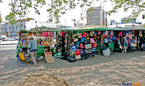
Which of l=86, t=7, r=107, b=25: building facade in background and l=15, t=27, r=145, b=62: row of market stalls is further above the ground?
l=86, t=7, r=107, b=25: building facade in background

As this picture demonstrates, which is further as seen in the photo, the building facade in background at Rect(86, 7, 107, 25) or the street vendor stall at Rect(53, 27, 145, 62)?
the building facade in background at Rect(86, 7, 107, 25)

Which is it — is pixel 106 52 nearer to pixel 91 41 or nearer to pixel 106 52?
pixel 106 52

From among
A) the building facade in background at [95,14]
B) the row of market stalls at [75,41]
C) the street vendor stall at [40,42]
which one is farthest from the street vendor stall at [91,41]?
the building facade in background at [95,14]

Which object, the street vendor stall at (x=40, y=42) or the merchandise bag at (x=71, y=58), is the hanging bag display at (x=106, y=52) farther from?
the street vendor stall at (x=40, y=42)

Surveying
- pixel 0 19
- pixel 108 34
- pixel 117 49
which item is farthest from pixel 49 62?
pixel 117 49

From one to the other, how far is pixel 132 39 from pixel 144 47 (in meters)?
2.06

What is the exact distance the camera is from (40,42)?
8.05 metres

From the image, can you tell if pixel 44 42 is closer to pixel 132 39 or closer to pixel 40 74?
pixel 40 74

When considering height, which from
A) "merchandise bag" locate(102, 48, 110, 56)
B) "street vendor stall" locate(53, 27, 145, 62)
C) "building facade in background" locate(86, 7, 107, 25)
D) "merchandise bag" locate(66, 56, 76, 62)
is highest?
"building facade in background" locate(86, 7, 107, 25)

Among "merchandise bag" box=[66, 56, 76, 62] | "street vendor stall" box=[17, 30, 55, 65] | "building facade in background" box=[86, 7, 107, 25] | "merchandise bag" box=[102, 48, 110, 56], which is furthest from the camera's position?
"merchandise bag" box=[102, 48, 110, 56]

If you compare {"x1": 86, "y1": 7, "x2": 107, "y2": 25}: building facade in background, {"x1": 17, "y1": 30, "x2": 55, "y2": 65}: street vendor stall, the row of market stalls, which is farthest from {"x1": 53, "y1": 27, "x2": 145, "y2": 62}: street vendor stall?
{"x1": 86, "y1": 7, "x2": 107, "y2": 25}: building facade in background

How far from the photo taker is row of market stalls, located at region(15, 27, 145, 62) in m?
7.77

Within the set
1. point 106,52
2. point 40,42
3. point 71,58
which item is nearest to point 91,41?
point 106,52

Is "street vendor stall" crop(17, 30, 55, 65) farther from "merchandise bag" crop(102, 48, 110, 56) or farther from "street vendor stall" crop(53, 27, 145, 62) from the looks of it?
"merchandise bag" crop(102, 48, 110, 56)
